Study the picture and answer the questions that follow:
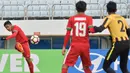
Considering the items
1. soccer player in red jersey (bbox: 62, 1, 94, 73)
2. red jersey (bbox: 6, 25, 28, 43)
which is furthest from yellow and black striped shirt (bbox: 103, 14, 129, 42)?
red jersey (bbox: 6, 25, 28, 43)

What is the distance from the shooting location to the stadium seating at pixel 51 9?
1428 cm

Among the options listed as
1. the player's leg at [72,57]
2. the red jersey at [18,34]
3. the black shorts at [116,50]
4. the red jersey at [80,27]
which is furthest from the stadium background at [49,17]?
the black shorts at [116,50]

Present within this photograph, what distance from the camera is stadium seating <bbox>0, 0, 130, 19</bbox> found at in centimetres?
1428

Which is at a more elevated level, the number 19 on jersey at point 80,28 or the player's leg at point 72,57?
the number 19 on jersey at point 80,28

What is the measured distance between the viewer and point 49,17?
46.6 ft

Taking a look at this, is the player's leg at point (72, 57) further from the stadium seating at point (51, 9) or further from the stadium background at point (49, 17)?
the stadium seating at point (51, 9)

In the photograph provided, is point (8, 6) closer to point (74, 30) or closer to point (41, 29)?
Answer: point (41, 29)

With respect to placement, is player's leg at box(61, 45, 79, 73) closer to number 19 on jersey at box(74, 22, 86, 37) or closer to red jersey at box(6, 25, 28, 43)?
number 19 on jersey at box(74, 22, 86, 37)

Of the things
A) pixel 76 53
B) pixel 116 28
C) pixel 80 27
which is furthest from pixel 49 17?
pixel 116 28

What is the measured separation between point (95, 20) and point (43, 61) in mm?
3661

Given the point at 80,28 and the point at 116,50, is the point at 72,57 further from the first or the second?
the point at 116,50

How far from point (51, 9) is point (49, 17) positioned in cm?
34

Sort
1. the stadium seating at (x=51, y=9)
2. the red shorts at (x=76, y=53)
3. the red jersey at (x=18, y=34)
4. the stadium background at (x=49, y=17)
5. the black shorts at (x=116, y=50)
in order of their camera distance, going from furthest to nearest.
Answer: the stadium seating at (x=51, y=9), the stadium background at (x=49, y=17), the red jersey at (x=18, y=34), the red shorts at (x=76, y=53), the black shorts at (x=116, y=50)

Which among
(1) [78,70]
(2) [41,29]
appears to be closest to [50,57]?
(1) [78,70]
